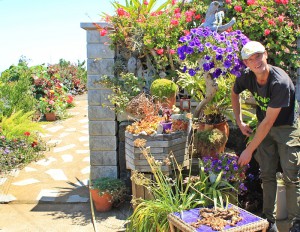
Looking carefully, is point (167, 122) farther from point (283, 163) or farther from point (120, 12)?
point (120, 12)

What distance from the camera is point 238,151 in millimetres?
6125

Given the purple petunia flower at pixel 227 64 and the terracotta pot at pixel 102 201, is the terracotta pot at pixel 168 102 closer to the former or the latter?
the purple petunia flower at pixel 227 64

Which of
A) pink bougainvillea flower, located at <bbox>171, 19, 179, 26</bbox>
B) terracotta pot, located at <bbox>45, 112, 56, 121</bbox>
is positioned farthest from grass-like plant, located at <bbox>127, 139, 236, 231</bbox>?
terracotta pot, located at <bbox>45, 112, 56, 121</bbox>

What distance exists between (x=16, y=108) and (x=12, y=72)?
10.3ft

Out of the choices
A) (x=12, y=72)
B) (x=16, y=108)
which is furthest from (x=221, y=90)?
(x=12, y=72)

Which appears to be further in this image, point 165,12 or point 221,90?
point 165,12

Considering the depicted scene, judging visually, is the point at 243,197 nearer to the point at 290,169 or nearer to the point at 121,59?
the point at 290,169

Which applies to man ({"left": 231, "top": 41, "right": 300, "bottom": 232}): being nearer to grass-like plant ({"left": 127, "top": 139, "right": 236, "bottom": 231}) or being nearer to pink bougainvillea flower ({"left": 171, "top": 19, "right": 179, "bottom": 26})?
grass-like plant ({"left": 127, "top": 139, "right": 236, "bottom": 231})

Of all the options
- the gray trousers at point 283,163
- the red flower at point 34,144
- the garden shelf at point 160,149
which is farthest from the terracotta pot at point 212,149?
the red flower at point 34,144

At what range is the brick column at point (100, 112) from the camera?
6.07m

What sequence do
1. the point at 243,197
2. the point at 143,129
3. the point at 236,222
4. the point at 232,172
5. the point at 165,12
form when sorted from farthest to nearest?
the point at 165,12 → the point at 243,197 → the point at 143,129 → the point at 232,172 → the point at 236,222

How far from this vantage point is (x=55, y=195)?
22.5ft

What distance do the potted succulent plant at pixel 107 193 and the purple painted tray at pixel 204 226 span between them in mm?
1918

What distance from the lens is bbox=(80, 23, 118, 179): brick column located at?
6070 millimetres
